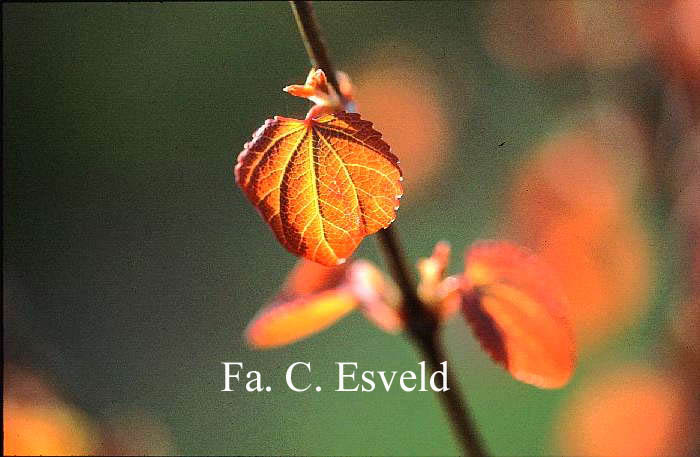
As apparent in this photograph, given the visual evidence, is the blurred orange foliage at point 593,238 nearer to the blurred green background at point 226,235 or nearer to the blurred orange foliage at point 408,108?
the blurred green background at point 226,235

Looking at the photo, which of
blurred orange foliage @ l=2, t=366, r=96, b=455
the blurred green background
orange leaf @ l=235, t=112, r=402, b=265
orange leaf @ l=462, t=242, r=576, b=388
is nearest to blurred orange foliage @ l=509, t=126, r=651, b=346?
the blurred green background

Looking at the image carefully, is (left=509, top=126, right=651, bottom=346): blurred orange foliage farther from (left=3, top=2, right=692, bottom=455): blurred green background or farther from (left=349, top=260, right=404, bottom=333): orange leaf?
(left=349, top=260, right=404, bottom=333): orange leaf

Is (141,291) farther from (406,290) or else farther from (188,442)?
(406,290)

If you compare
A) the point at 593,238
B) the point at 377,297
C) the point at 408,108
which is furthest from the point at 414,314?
the point at 408,108

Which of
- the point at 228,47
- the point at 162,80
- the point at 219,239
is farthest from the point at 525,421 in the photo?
the point at 162,80

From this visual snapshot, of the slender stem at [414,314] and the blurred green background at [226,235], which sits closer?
the slender stem at [414,314]

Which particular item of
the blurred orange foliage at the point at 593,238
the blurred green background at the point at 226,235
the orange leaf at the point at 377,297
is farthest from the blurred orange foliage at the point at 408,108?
the orange leaf at the point at 377,297

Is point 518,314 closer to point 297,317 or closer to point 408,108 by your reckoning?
point 297,317
